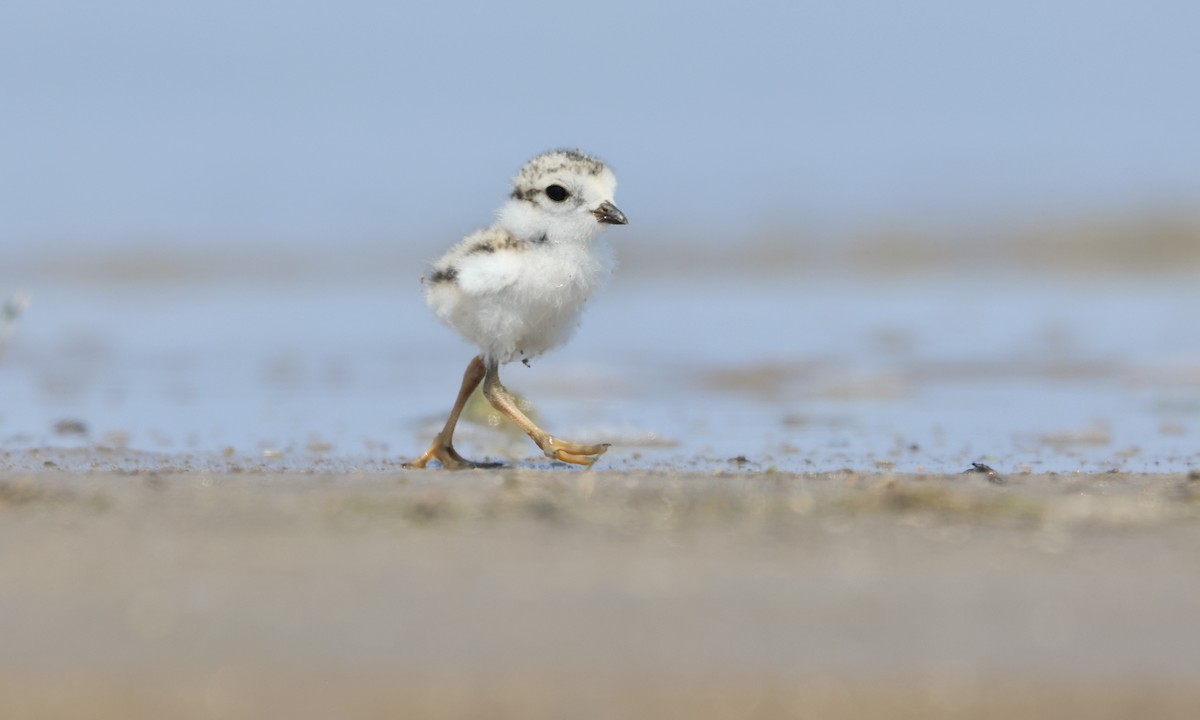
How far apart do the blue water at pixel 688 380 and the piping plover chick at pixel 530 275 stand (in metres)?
0.32

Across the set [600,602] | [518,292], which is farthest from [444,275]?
[600,602]

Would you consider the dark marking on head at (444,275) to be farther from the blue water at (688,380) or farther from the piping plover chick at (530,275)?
the blue water at (688,380)

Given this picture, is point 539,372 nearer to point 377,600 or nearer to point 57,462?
point 57,462

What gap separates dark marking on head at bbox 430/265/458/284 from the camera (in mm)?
5180

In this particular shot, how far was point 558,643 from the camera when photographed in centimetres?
258

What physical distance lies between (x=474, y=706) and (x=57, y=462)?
3007 mm

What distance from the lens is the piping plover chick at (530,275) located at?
16.7 ft

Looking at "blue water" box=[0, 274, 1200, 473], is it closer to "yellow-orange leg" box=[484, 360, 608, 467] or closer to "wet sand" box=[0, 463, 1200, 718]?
"yellow-orange leg" box=[484, 360, 608, 467]

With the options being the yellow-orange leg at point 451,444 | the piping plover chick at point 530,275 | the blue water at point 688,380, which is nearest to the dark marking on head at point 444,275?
the piping plover chick at point 530,275

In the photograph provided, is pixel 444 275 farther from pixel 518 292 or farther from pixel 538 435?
pixel 538 435


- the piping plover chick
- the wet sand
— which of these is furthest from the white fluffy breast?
the wet sand

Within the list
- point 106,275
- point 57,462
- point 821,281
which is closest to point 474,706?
point 57,462

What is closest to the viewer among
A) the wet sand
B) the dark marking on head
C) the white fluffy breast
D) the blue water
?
the wet sand

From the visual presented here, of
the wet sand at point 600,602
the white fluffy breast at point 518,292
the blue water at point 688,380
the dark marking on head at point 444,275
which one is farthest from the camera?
the blue water at point 688,380
